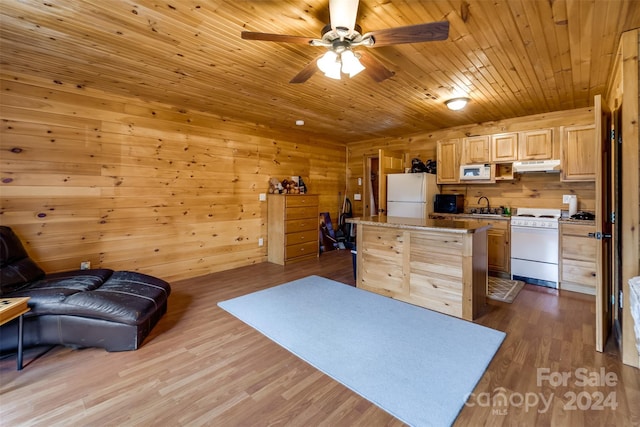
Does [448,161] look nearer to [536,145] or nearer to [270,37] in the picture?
[536,145]

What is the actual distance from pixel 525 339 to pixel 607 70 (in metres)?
2.78

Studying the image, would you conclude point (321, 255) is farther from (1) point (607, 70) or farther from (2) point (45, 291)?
(1) point (607, 70)

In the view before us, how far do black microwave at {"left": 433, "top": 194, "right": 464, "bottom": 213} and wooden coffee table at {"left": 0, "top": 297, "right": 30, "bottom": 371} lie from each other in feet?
17.1

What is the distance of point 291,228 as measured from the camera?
5172mm

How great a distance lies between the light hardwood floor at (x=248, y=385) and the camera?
1.64 metres

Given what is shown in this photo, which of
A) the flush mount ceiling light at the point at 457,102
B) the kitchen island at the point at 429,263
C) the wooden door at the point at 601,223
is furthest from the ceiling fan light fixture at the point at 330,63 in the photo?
the flush mount ceiling light at the point at 457,102

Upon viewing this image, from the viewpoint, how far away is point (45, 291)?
2311 mm

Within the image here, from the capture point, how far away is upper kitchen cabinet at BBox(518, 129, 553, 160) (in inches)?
160

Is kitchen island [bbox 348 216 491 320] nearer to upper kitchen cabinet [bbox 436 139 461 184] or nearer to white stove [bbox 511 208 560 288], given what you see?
white stove [bbox 511 208 560 288]

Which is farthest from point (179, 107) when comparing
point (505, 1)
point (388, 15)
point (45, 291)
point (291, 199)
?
point (505, 1)

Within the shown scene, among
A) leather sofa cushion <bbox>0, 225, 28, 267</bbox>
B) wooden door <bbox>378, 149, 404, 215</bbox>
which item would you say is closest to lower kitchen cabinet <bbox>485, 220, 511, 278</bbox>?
wooden door <bbox>378, 149, 404, 215</bbox>

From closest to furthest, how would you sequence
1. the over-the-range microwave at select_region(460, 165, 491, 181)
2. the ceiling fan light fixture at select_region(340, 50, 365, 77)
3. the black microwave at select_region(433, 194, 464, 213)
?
1. the ceiling fan light fixture at select_region(340, 50, 365, 77)
2. the over-the-range microwave at select_region(460, 165, 491, 181)
3. the black microwave at select_region(433, 194, 464, 213)

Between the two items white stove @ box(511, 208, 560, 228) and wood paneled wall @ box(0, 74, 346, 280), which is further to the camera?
white stove @ box(511, 208, 560, 228)

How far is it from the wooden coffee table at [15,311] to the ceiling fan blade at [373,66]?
10.1ft
